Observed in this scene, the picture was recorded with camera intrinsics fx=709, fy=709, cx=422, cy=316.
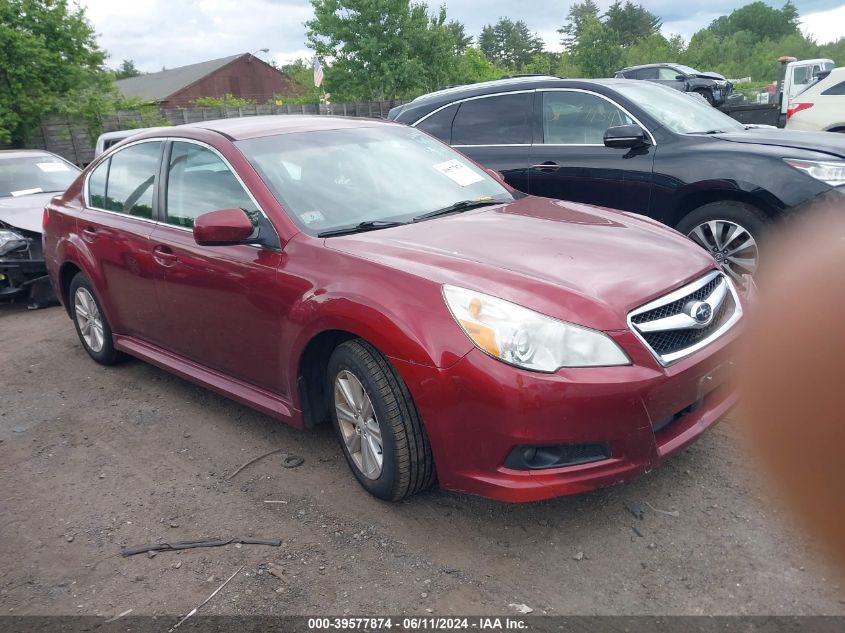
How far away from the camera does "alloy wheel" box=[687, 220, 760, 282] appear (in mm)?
5133

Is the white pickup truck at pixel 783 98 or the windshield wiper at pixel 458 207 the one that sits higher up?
the white pickup truck at pixel 783 98

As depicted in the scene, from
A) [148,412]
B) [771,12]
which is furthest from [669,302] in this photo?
[771,12]

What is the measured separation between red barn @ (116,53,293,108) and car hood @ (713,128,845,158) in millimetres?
51830

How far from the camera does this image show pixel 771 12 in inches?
4301

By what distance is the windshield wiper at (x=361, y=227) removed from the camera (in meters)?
3.37

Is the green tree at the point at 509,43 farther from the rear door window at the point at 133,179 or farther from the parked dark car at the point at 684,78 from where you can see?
the rear door window at the point at 133,179

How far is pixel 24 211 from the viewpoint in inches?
301

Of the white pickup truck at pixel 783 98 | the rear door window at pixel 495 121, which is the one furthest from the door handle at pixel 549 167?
the white pickup truck at pixel 783 98

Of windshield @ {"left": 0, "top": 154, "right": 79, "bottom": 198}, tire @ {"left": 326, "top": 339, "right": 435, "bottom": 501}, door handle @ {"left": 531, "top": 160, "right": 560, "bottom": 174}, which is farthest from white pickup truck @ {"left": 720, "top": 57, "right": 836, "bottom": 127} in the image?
tire @ {"left": 326, "top": 339, "right": 435, "bottom": 501}

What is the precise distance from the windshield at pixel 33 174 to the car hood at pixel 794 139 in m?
7.50

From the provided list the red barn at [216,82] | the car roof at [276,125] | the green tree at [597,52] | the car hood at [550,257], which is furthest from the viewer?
the red barn at [216,82]

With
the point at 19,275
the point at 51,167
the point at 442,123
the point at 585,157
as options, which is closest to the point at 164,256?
the point at 585,157

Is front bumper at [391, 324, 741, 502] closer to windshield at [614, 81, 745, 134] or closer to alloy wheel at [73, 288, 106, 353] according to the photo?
alloy wheel at [73, 288, 106, 353]

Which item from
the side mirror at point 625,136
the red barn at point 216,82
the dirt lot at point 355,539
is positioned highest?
the red barn at point 216,82
